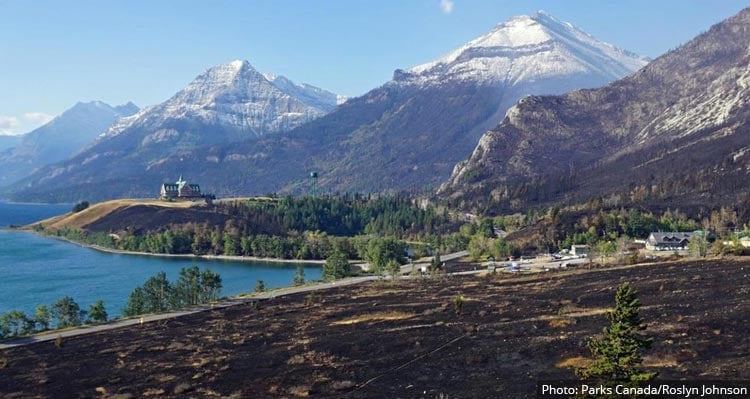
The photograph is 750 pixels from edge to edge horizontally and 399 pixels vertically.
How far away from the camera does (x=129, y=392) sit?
169 feet

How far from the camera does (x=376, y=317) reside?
7981 cm

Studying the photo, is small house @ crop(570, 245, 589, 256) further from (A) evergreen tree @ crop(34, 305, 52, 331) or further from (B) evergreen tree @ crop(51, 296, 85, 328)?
(A) evergreen tree @ crop(34, 305, 52, 331)

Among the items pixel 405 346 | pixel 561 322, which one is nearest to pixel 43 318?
pixel 405 346

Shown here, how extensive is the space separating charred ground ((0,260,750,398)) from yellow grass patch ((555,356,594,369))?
0.59 feet

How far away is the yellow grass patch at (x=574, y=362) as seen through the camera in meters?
45.5

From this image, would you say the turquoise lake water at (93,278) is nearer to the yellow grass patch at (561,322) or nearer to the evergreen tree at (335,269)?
the evergreen tree at (335,269)

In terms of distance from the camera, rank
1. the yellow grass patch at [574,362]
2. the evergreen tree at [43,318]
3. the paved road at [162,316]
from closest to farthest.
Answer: the yellow grass patch at [574,362]
the paved road at [162,316]
the evergreen tree at [43,318]

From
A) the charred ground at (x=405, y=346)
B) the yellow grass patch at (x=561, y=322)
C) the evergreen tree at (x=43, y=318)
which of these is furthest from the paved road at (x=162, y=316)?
the yellow grass patch at (x=561, y=322)

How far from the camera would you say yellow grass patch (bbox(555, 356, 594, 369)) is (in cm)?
4547

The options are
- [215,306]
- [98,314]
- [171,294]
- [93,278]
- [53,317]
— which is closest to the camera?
[98,314]

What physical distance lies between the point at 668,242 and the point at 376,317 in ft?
317

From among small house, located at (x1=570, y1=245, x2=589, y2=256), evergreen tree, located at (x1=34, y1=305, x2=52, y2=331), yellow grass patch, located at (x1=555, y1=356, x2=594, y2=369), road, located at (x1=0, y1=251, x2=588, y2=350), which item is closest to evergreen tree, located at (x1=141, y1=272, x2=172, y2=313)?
road, located at (x1=0, y1=251, x2=588, y2=350)

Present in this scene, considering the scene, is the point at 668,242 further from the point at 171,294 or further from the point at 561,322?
the point at 171,294

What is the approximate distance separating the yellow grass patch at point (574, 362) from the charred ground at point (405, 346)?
18 centimetres
